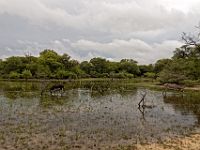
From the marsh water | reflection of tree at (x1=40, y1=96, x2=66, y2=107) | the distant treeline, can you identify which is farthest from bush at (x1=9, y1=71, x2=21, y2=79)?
the marsh water

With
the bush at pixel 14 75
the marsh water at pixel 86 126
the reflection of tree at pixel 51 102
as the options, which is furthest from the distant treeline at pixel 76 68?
the marsh water at pixel 86 126

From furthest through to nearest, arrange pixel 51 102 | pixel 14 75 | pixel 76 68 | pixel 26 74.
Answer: pixel 76 68 → pixel 14 75 → pixel 26 74 → pixel 51 102

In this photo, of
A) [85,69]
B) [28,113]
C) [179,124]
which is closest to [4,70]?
[85,69]

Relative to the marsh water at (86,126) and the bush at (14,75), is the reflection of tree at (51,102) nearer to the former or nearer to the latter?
the marsh water at (86,126)

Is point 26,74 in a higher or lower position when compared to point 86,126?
higher

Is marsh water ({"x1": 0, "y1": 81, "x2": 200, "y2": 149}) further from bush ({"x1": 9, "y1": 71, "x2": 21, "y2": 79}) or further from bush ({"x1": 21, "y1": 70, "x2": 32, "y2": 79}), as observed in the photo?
bush ({"x1": 9, "y1": 71, "x2": 21, "y2": 79})

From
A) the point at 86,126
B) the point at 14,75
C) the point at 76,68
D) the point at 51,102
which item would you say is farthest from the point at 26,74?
the point at 86,126

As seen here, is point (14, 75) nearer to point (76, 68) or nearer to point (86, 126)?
point (76, 68)

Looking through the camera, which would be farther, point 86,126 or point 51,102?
point 51,102

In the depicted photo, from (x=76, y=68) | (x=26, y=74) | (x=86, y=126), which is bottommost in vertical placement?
(x=86, y=126)

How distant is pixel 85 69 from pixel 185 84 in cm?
6319

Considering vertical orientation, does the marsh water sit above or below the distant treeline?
below

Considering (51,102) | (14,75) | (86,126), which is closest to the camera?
(86,126)

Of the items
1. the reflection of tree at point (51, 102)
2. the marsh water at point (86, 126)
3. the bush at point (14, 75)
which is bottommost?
the marsh water at point (86, 126)
